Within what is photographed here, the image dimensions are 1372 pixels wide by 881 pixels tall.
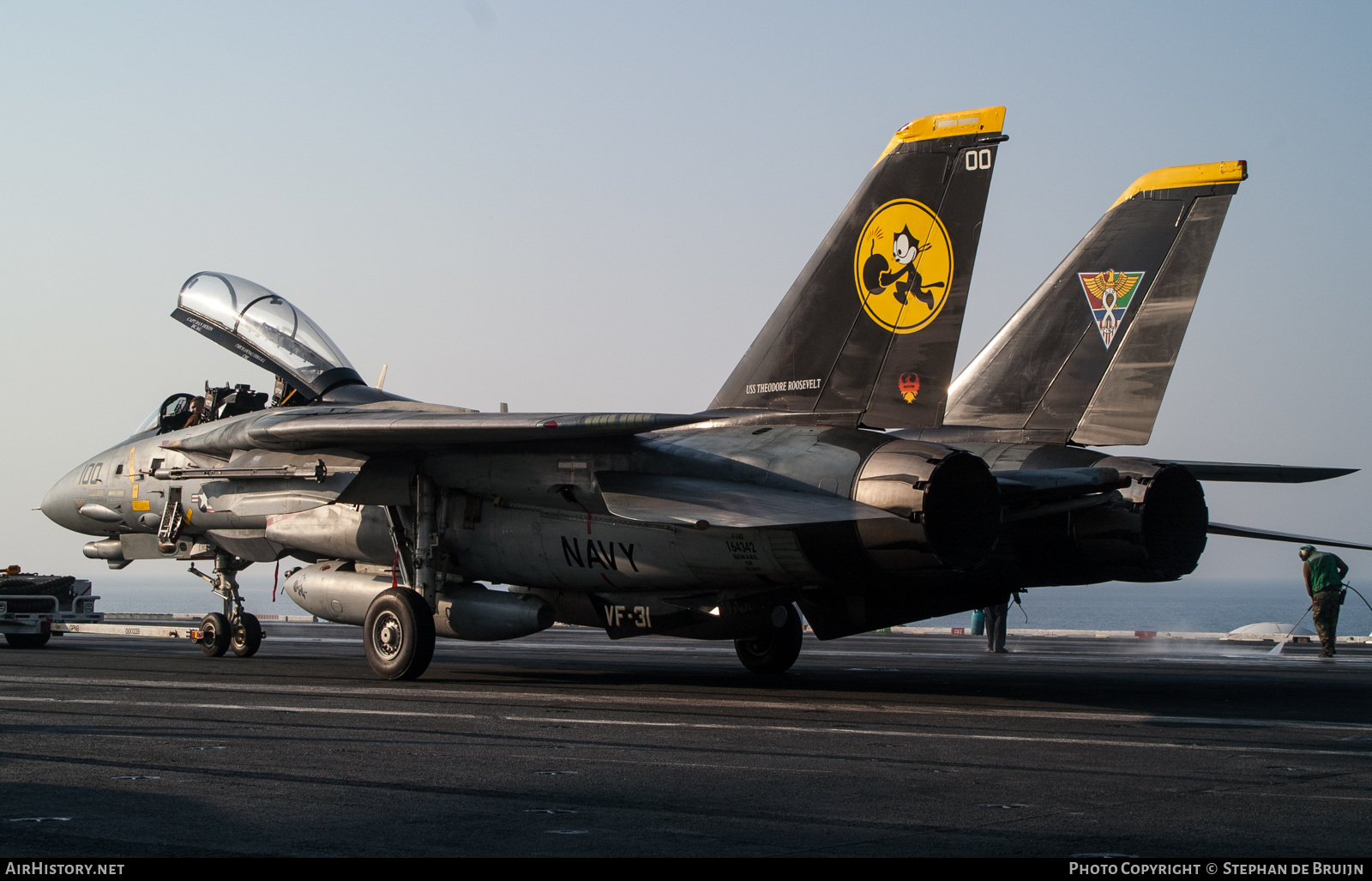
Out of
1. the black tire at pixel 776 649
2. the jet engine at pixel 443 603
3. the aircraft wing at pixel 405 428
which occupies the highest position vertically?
the aircraft wing at pixel 405 428

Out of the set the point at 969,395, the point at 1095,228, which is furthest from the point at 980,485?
the point at 1095,228

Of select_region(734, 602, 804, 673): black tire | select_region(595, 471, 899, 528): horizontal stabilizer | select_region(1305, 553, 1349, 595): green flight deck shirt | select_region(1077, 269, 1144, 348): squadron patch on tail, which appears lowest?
select_region(734, 602, 804, 673): black tire

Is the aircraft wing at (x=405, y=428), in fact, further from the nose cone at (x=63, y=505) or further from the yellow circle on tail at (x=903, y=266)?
the nose cone at (x=63, y=505)

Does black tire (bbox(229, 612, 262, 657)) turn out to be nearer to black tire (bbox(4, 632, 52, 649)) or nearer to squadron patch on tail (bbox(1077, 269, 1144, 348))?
black tire (bbox(4, 632, 52, 649))

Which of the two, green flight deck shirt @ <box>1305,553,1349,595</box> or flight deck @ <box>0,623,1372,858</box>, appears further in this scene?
green flight deck shirt @ <box>1305,553,1349,595</box>

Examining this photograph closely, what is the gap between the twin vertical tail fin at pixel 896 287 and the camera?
10023 mm

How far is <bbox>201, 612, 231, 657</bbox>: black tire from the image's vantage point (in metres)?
14.6

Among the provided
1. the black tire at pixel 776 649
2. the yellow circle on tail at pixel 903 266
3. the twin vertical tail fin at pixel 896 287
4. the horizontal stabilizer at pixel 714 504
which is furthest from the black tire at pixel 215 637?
the yellow circle on tail at pixel 903 266

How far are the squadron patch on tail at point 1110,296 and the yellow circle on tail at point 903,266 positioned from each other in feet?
11.9

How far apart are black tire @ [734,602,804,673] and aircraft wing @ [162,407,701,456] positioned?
3860 mm

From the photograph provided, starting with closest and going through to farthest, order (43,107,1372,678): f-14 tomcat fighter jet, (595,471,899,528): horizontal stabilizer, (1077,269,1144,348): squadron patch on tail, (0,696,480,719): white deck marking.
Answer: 1. (0,696,480,719): white deck marking
2. (595,471,899,528): horizontal stabilizer
3. (43,107,1372,678): f-14 tomcat fighter jet
4. (1077,269,1144,348): squadron patch on tail

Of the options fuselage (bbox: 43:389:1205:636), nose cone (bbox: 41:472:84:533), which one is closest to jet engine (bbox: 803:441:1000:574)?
fuselage (bbox: 43:389:1205:636)

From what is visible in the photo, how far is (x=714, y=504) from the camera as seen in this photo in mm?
9312
